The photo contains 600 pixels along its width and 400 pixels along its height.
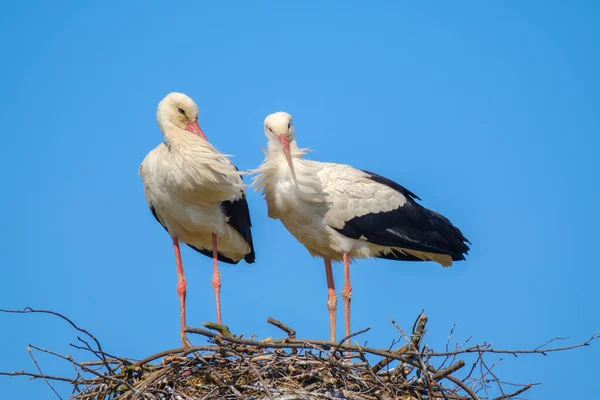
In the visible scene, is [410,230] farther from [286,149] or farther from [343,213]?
[286,149]

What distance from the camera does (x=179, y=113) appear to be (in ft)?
35.3

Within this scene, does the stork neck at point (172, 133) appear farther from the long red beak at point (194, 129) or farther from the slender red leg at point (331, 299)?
the slender red leg at point (331, 299)

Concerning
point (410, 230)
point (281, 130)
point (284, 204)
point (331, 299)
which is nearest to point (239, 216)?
point (284, 204)

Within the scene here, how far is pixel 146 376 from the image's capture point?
9102 millimetres

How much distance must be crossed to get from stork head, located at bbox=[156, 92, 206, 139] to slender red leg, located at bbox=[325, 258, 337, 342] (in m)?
1.70

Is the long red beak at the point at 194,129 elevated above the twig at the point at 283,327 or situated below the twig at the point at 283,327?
above

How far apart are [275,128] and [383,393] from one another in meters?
2.91

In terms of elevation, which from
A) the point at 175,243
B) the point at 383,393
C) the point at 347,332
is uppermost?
the point at 175,243

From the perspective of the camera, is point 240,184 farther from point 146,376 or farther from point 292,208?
point 146,376

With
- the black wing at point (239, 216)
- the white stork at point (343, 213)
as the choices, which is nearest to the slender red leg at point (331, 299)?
the white stork at point (343, 213)

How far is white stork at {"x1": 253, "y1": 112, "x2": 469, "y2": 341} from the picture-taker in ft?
35.2

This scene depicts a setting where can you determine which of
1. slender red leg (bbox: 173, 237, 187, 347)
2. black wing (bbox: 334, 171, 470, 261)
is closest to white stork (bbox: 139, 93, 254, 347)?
slender red leg (bbox: 173, 237, 187, 347)

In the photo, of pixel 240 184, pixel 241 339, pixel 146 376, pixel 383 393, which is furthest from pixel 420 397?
pixel 240 184

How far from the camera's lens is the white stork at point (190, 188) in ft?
34.2
